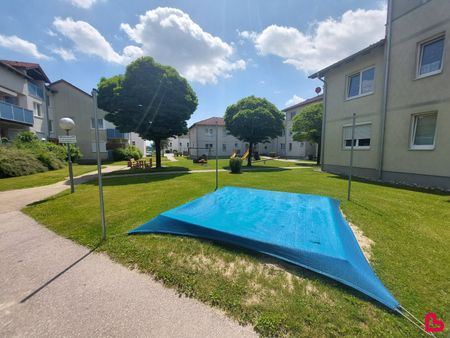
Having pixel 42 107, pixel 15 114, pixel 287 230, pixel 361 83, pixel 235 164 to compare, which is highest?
pixel 42 107

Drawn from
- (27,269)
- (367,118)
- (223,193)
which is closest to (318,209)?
(223,193)

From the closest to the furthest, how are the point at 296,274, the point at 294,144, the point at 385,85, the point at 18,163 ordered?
the point at 296,274
the point at 385,85
the point at 18,163
the point at 294,144

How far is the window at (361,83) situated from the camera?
11.0 metres

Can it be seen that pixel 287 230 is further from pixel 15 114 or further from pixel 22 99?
pixel 22 99

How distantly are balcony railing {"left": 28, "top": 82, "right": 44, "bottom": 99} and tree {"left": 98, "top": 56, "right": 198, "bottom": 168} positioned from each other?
43.3 feet

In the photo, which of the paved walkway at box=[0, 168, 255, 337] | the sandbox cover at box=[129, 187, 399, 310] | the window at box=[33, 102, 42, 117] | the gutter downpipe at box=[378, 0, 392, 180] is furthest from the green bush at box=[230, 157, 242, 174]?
the window at box=[33, 102, 42, 117]

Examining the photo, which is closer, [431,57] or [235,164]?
[431,57]

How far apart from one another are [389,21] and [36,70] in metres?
32.7

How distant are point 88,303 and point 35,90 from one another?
29.8 metres

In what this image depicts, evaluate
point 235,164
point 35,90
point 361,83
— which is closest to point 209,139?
point 35,90

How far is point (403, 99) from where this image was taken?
932 cm

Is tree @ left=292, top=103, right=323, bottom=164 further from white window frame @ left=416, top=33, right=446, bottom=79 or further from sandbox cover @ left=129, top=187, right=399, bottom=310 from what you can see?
sandbox cover @ left=129, top=187, right=399, bottom=310

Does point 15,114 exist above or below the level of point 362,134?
above

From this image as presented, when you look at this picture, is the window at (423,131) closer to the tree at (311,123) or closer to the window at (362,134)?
the window at (362,134)
